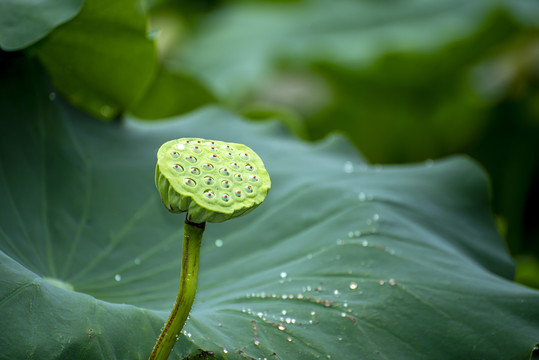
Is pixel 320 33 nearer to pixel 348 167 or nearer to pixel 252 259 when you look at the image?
pixel 348 167

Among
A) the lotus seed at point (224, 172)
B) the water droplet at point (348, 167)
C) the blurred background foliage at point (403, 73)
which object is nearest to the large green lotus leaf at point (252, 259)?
the water droplet at point (348, 167)

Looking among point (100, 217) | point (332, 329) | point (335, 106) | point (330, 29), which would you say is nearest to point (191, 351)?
point (332, 329)

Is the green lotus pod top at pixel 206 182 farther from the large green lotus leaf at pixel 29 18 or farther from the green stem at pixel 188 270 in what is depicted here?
the large green lotus leaf at pixel 29 18

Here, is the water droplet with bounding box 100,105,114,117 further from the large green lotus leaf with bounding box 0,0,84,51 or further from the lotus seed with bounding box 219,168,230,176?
the lotus seed with bounding box 219,168,230,176

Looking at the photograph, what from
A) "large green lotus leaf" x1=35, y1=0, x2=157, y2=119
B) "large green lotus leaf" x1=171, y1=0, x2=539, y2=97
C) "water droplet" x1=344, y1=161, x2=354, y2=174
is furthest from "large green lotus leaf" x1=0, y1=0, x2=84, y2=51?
"large green lotus leaf" x1=171, y1=0, x2=539, y2=97

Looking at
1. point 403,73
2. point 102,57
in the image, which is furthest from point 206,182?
point 403,73
